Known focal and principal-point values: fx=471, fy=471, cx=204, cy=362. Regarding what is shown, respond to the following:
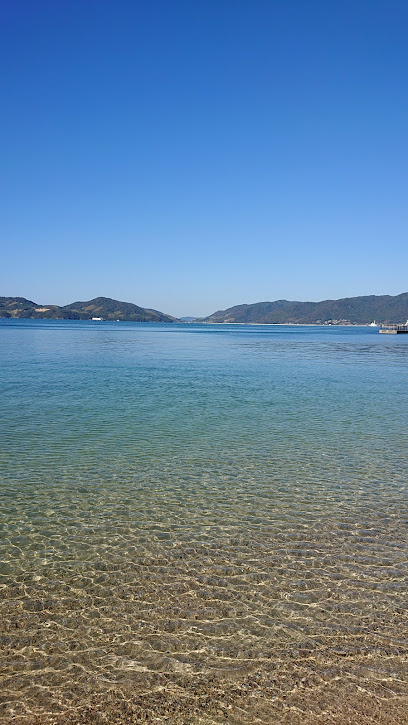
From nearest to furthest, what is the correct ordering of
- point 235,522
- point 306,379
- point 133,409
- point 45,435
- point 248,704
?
point 248,704 → point 235,522 → point 45,435 → point 133,409 → point 306,379

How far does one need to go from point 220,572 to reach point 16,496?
5.51 m

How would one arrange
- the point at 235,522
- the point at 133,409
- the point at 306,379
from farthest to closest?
the point at 306,379 → the point at 133,409 → the point at 235,522

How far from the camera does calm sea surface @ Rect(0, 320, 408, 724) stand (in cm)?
505

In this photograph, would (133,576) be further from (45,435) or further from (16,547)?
(45,435)

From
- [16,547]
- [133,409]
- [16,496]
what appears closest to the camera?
[16,547]

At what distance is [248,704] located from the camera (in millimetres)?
4898

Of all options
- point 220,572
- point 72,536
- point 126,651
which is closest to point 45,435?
point 72,536

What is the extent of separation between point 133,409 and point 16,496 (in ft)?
37.9

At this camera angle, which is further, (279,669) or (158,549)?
(158,549)

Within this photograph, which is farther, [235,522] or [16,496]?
[16,496]

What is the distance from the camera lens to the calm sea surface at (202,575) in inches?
199

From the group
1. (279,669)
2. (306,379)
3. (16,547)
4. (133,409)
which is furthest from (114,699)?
(306,379)

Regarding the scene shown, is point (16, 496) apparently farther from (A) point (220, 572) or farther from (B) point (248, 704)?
(B) point (248, 704)

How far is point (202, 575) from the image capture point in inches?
293
